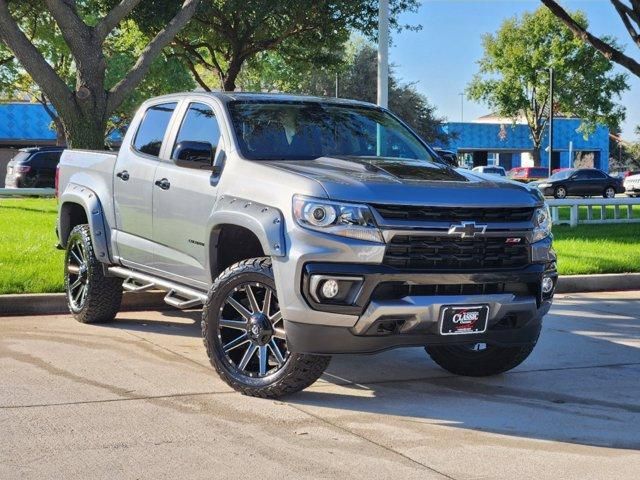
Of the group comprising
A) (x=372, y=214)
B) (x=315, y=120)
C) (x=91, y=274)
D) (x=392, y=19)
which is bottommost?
(x=91, y=274)

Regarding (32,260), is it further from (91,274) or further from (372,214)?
(372,214)

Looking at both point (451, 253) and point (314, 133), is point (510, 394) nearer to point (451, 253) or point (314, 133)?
point (451, 253)

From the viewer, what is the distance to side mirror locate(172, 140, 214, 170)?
6.86 metres

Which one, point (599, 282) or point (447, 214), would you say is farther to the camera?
point (599, 282)

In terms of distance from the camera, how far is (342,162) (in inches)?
263

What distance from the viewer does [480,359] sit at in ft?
23.2

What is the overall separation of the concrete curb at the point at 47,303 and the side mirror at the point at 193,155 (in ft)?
11.1

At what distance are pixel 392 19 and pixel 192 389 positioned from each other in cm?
2676

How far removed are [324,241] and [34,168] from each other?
90.6 feet

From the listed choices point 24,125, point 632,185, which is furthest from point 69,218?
point 24,125

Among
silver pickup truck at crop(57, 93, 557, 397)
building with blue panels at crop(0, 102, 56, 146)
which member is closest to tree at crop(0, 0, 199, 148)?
silver pickup truck at crop(57, 93, 557, 397)

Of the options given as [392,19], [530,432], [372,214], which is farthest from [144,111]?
[392,19]

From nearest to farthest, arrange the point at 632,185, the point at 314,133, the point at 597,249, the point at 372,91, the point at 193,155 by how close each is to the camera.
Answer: the point at 193,155, the point at 314,133, the point at 597,249, the point at 632,185, the point at 372,91

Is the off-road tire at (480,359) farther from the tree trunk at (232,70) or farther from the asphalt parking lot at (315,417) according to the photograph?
the tree trunk at (232,70)
